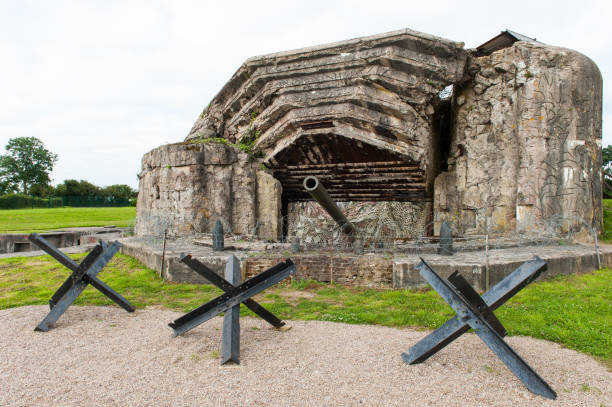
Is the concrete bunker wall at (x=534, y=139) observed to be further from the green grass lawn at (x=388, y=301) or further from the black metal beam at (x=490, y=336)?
the black metal beam at (x=490, y=336)

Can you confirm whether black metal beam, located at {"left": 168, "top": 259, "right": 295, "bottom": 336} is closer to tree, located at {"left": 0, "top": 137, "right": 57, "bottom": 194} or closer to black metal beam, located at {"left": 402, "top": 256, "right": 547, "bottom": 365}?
black metal beam, located at {"left": 402, "top": 256, "right": 547, "bottom": 365}

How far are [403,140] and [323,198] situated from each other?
2.29m

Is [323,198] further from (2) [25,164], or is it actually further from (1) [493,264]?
(2) [25,164]

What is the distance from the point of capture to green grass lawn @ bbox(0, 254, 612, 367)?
3.96 meters

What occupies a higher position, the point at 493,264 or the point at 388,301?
the point at 493,264

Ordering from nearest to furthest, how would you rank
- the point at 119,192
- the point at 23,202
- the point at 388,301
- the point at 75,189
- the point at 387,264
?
the point at 388,301 → the point at 387,264 → the point at 23,202 → the point at 75,189 → the point at 119,192

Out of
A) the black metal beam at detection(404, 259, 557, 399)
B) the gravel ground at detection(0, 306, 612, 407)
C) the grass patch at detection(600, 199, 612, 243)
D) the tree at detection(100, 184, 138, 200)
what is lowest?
the gravel ground at detection(0, 306, 612, 407)

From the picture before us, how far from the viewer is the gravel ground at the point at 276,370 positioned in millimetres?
2625

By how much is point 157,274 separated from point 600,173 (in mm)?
9770

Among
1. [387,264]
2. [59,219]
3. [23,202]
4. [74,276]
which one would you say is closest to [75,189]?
[23,202]

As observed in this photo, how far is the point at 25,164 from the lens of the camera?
4353cm

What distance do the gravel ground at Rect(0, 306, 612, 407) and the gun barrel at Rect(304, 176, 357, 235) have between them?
Answer: 3.23m

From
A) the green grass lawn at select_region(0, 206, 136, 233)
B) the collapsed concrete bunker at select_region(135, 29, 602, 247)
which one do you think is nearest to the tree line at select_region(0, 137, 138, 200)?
the green grass lawn at select_region(0, 206, 136, 233)

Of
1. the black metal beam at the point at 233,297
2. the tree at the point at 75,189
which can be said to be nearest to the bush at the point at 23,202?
the tree at the point at 75,189
